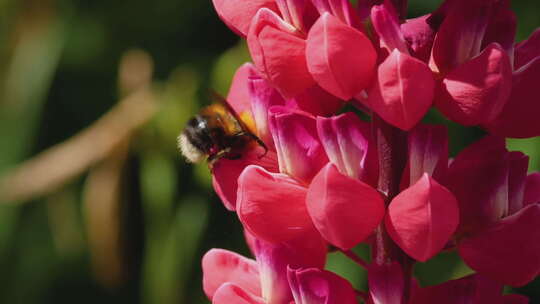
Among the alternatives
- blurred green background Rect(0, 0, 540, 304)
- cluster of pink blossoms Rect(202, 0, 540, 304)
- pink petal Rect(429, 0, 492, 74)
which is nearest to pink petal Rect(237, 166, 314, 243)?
cluster of pink blossoms Rect(202, 0, 540, 304)

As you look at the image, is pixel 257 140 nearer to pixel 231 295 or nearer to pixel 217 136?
pixel 217 136

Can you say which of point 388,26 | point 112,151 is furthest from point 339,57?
point 112,151

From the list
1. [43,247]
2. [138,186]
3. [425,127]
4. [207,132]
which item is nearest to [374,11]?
[425,127]

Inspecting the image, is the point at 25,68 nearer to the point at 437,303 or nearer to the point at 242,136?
the point at 242,136

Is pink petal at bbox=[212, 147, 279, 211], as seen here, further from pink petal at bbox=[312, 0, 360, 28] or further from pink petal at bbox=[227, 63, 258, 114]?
pink petal at bbox=[312, 0, 360, 28]

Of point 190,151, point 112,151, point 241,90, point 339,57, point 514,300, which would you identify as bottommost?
point 112,151
